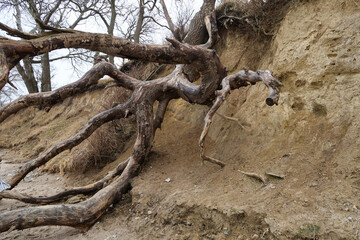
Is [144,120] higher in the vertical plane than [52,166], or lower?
higher

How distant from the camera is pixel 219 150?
4.22 metres

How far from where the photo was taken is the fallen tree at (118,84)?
2.67 meters

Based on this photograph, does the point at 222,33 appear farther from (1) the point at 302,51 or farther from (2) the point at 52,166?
(2) the point at 52,166

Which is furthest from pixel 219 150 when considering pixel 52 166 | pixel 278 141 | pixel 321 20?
pixel 52 166

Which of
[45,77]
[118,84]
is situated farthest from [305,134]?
[45,77]

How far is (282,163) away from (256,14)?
316cm

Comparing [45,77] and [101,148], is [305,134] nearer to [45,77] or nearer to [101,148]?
[101,148]

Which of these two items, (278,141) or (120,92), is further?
(120,92)

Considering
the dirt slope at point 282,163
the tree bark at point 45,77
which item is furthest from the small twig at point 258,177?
the tree bark at point 45,77

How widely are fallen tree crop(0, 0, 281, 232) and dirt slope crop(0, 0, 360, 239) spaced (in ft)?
1.04

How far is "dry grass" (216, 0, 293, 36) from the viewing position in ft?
15.2

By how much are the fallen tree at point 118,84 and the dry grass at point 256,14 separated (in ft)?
1.58

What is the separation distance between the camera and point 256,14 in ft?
15.8

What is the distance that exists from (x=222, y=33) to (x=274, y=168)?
12.9 feet
